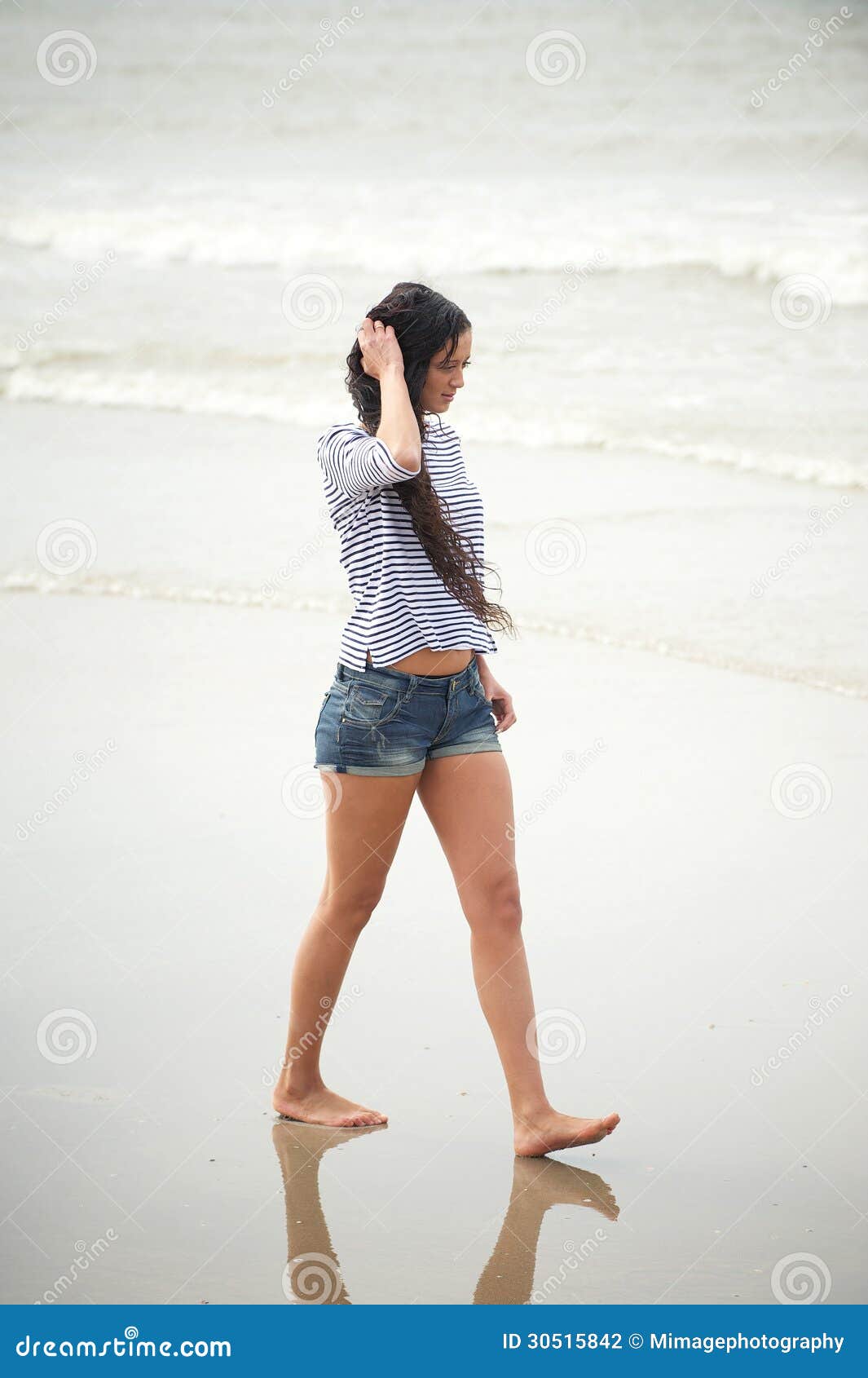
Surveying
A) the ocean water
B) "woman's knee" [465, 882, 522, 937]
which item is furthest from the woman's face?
the ocean water

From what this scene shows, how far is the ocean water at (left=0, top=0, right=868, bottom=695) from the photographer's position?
8.40 m

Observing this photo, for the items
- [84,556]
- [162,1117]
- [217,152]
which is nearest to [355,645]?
[162,1117]

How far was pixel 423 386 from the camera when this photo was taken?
307 cm

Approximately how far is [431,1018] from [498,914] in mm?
633

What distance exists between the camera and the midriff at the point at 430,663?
302 centimetres

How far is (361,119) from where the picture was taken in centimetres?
2783

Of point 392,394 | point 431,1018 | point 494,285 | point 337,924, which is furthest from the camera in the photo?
point 494,285

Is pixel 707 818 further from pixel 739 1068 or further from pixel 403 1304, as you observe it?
pixel 403 1304

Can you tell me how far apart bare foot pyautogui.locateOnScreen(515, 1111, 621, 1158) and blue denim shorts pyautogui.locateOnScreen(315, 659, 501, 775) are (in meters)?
0.76

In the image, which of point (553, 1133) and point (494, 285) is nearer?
point (553, 1133)

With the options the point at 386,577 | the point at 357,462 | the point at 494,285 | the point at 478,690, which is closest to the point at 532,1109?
the point at 478,690

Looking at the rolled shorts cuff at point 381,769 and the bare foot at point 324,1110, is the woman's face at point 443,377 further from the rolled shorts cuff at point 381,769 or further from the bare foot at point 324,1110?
the bare foot at point 324,1110

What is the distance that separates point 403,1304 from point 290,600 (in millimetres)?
5300

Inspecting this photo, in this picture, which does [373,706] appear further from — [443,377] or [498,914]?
[443,377]
